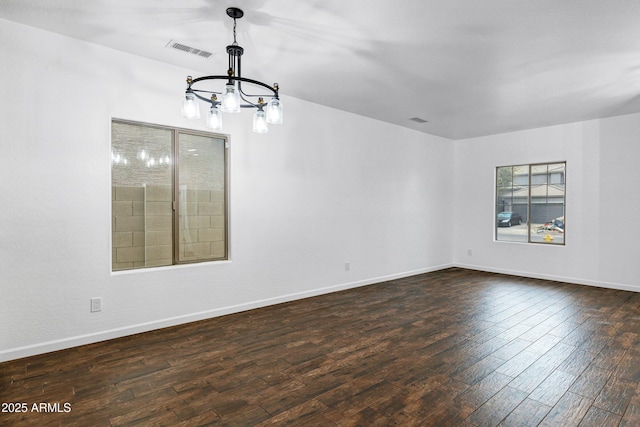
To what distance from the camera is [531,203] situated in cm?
664

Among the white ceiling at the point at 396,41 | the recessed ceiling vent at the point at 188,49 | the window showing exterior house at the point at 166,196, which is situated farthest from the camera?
the window showing exterior house at the point at 166,196

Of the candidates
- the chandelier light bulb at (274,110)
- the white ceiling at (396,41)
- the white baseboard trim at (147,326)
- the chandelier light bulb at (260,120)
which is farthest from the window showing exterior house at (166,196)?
the chandelier light bulb at (274,110)

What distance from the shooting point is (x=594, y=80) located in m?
4.06

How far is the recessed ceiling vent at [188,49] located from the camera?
3.30 meters

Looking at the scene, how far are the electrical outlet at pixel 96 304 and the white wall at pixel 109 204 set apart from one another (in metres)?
0.04

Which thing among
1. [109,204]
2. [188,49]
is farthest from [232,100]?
[109,204]

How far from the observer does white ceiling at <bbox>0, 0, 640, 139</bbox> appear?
Result: 2670mm

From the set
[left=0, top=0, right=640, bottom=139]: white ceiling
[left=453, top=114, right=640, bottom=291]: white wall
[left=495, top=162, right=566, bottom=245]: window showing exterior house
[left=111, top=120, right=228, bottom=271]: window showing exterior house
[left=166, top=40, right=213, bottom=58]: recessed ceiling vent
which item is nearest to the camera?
[left=0, top=0, right=640, bottom=139]: white ceiling

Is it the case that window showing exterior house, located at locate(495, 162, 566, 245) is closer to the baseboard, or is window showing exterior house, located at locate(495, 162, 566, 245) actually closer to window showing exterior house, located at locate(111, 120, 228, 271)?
the baseboard

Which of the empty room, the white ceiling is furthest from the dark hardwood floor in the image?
the white ceiling

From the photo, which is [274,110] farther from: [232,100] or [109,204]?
[109,204]

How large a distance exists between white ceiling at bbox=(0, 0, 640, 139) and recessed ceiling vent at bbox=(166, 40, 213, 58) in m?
0.08

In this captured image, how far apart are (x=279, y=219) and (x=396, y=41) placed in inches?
99.7

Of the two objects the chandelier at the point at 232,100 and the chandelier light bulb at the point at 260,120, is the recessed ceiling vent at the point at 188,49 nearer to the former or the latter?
the chandelier at the point at 232,100
